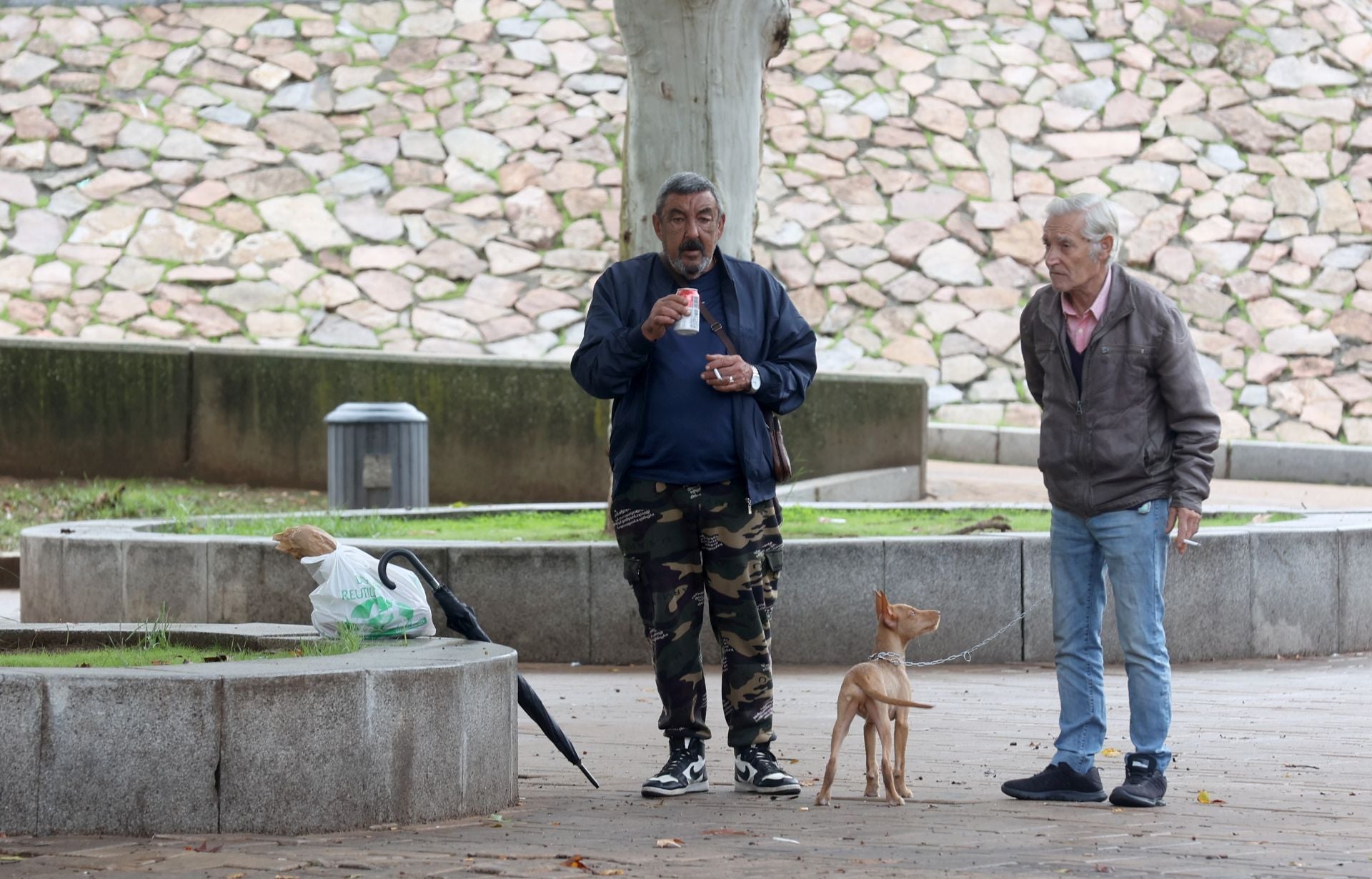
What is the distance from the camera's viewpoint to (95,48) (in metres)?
25.0

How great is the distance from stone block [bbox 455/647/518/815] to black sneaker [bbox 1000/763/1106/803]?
1515 mm

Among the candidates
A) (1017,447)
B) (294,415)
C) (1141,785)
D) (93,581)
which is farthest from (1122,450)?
(1017,447)

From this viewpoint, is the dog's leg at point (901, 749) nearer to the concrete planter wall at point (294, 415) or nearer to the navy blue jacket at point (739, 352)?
the navy blue jacket at point (739, 352)

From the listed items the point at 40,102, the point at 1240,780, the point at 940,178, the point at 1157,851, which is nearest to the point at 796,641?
Result: the point at 1240,780

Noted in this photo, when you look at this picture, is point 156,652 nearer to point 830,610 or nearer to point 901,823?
point 901,823

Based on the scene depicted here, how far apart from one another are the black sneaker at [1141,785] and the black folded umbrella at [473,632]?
5.29 ft

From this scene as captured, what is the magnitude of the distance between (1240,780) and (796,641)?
11.2 ft

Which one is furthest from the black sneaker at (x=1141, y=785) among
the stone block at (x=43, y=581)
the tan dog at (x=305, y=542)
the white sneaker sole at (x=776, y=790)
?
the stone block at (x=43, y=581)

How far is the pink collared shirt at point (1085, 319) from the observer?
231 inches

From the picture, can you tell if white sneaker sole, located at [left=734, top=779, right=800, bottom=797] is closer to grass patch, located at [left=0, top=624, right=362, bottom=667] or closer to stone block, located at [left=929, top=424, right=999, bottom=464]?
grass patch, located at [left=0, top=624, right=362, bottom=667]

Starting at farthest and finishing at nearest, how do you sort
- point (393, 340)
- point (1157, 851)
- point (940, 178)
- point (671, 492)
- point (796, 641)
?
point (940, 178) → point (393, 340) → point (796, 641) → point (671, 492) → point (1157, 851)

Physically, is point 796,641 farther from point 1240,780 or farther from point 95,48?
point 95,48

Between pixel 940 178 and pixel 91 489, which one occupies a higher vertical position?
pixel 940 178

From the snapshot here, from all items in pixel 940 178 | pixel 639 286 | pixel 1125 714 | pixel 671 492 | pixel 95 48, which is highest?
pixel 95 48
